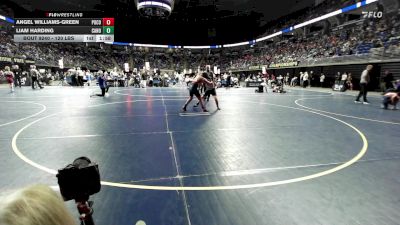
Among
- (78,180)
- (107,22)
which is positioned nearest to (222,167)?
(78,180)

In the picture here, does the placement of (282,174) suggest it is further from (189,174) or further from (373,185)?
(189,174)

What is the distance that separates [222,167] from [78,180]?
9.76ft

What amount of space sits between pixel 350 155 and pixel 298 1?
44811 millimetres

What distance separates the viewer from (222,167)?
410cm

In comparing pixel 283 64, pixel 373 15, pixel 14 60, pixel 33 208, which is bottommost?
pixel 33 208

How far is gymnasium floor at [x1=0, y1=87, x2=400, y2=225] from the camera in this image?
9.15 ft

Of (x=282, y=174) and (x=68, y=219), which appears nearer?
(x=68, y=219)

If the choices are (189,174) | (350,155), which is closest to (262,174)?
(189,174)

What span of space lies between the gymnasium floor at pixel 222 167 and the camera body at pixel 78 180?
1395 millimetres

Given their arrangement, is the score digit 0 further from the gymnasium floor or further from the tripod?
the tripod

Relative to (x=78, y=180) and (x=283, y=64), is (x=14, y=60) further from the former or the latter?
(x=78, y=180)

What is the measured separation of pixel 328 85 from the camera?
28.2 m
